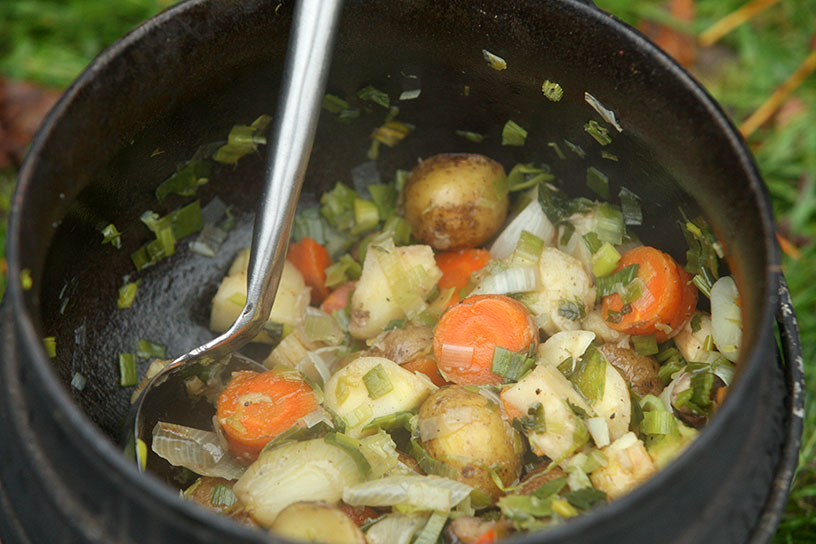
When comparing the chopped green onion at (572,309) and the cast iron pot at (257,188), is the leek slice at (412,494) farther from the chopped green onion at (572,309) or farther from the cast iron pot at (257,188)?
the chopped green onion at (572,309)

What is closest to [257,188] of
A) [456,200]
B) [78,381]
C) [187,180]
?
[187,180]

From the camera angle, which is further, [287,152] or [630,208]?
[630,208]

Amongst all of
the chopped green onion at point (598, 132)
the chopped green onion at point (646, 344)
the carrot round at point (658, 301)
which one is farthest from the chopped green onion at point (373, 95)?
the chopped green onion at point (646, 344)

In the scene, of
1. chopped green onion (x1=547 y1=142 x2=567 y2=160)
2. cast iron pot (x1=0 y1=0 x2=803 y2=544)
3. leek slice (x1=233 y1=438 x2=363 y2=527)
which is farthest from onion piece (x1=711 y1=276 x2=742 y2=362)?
leek slice (x1=233 y1=438 x2=363 y2=527)

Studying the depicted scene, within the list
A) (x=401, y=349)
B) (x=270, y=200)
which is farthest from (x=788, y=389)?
(x=270, y=200)

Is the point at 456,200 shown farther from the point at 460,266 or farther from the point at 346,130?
the point at 346,130

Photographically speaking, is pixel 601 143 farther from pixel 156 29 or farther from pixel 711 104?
pixel 156 29
